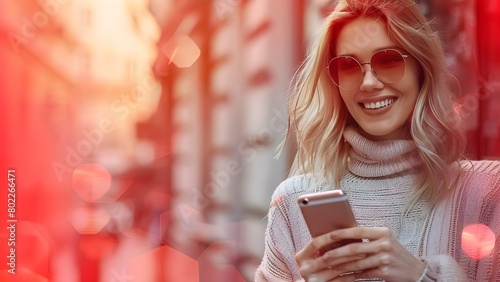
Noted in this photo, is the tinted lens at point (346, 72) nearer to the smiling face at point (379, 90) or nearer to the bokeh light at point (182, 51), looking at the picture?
the smiling face at point (379, 90)

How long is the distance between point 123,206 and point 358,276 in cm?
67

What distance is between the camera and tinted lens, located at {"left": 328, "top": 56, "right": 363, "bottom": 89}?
4.34 feet

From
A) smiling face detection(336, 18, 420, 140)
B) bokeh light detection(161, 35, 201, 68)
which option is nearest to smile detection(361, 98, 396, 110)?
smiling face detection(336, 18, 420, 140)

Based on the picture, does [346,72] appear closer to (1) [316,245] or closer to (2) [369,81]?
(2) [369,81]

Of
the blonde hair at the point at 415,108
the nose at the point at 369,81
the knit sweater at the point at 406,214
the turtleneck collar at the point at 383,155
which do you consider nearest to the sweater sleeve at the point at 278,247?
the knit sweater at the point at 406,214

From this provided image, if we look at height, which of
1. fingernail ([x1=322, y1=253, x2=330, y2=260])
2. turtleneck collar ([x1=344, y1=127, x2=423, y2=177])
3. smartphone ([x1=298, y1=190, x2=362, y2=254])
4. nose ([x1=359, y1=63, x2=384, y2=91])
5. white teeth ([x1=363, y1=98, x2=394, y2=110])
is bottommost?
fingernail ([x1=322, y1=253, x2=330, y2=260])

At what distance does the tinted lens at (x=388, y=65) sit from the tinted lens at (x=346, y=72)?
39 mm

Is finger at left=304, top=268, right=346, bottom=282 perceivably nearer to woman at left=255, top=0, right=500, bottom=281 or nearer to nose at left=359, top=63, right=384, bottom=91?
woman at left=255, top=0, right=500, bottom=281

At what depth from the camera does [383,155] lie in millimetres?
1312

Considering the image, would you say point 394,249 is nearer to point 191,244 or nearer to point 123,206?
point 191,244

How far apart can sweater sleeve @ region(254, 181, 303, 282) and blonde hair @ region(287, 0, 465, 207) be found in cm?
11

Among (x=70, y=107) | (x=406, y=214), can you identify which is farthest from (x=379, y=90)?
(x=70, y=107)

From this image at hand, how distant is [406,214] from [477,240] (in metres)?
0.15

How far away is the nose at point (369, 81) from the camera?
130 cm
